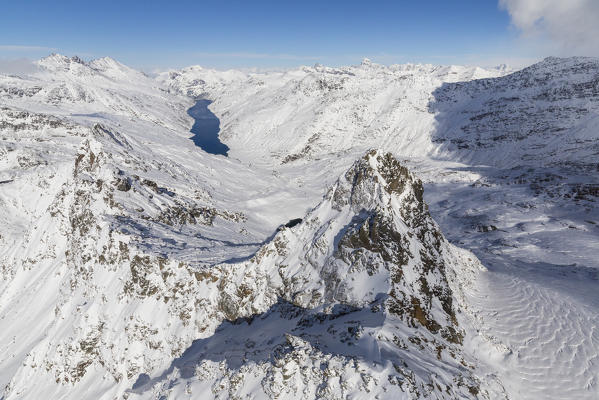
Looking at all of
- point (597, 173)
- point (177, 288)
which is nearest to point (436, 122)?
point (597, 173)

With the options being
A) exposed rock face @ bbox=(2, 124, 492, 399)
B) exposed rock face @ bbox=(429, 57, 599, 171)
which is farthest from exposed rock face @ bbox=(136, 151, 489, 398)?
exposed rock face @ bbox=(429, 57, 599, 171)

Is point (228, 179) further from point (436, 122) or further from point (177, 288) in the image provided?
point (436, 122)

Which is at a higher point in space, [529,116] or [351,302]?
[529,116]

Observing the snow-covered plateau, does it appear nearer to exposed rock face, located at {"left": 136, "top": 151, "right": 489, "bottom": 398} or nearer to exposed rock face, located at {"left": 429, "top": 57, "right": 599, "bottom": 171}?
exposed rock face, located at {"left": 136, "top": 151, "right": 489, "bottom": 398}

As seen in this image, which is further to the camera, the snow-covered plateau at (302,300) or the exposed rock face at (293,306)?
the snow-covered plateau at (302,300)

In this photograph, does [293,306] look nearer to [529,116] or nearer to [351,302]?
Result: [351,302]

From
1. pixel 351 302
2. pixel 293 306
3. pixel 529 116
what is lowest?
pixel 293 306

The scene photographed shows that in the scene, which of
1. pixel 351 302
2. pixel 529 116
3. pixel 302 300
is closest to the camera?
pixel 351 302

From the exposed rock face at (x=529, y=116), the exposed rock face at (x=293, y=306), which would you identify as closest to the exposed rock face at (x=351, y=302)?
the exposed rock face at (x=293, y=306)

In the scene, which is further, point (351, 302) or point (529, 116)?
point (529, 116)

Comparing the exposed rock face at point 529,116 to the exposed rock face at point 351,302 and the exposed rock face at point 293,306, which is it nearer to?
the exposed rock face at point 351,302

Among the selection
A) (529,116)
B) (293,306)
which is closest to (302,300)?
(293,306)
